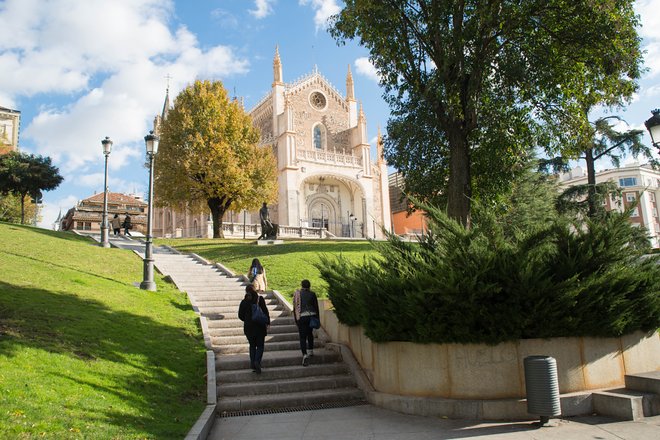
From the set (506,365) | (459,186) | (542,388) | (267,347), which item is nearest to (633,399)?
(542,388)

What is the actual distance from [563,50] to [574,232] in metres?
5.86

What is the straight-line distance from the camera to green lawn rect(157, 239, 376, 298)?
14.2 meters

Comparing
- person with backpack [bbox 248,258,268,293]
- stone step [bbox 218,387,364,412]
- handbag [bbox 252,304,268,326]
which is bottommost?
stone step [bbox 218,387,364,412]

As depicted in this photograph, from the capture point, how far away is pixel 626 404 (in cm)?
580

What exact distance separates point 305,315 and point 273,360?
1.00m

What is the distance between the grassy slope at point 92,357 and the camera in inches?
196

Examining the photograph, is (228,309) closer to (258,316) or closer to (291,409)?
(258,316)

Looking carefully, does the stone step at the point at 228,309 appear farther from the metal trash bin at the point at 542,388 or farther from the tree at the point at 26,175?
the tree at the point at 26,175

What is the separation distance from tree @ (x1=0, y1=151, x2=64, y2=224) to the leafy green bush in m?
32.8

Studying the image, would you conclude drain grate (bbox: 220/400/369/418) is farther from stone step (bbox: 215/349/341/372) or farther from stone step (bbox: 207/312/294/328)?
stone step (bbox: 207/312/294/328)

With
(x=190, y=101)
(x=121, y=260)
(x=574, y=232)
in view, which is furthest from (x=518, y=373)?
(x=190, y=101)

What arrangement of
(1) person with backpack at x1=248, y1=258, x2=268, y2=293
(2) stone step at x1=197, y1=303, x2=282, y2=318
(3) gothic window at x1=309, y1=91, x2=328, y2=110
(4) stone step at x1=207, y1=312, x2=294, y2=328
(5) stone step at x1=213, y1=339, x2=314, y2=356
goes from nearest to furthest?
Answer: (5) stone step at x1=213, y1=339, x2=314, y2=356, (4) stone step at x1=207, y1=312, x2=294, y2=328, (2) stone step at x1=197, y1=303, x2=282, y2=318, (1) person with backpack at x1=248, y1=258, x2=268, y2=293, (3) gothic window at x1=309, y1=91, x2=328, y2=110

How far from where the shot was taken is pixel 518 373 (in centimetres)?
643

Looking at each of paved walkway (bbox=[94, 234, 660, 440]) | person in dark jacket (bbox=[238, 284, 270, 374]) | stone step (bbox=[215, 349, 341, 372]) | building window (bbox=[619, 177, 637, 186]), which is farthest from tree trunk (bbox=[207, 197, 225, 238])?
building window (bbox=[619, 177, 637, 186])
